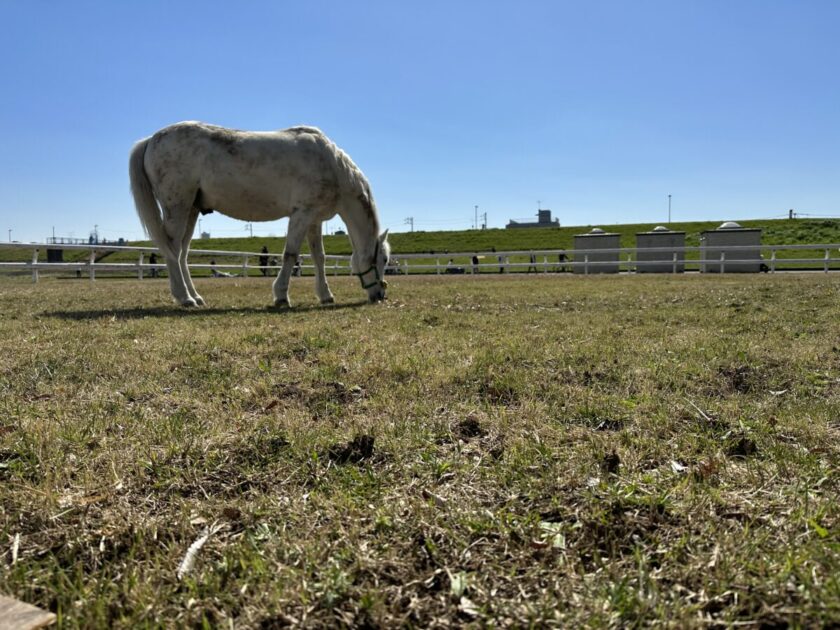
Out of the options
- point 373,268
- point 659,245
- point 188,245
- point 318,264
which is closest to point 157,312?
point 188,245

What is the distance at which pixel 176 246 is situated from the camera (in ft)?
27.8

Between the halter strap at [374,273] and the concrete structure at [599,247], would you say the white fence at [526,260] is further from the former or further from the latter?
the halter strap at [374,273]

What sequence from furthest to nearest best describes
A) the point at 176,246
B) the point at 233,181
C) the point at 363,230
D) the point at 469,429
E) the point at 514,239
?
the point at 514,239 < the point at 363,230 < the point at 176,246 < the point at 233,181 < the point at 469,429

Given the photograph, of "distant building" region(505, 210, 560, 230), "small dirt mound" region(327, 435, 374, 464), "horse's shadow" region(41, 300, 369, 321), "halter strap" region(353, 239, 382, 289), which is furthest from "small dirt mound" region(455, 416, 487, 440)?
"distant building" region(505, 210, 560, 230)

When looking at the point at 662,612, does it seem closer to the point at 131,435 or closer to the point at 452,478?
the point at 452,478

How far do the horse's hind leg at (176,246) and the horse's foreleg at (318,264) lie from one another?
2.05 meters

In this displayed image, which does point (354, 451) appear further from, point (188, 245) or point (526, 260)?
point (526, 260)

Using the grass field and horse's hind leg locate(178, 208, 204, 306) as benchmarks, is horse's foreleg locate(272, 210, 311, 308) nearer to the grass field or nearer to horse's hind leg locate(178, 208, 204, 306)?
horse's hind leg locate(178, 208, 204, 306)

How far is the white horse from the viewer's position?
8.16 m

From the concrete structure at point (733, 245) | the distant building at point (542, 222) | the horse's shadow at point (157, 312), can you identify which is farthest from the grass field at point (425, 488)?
the distant building at point (542, 222)

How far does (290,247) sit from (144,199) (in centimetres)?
232

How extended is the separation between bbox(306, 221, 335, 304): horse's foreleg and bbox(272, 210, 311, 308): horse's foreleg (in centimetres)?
65

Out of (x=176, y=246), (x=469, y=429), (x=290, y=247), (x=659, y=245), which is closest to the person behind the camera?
(x=469, y=429)

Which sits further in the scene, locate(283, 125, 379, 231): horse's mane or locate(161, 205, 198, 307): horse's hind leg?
locate(283, 125, 379, 231): horse's mane
